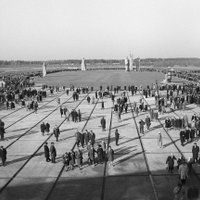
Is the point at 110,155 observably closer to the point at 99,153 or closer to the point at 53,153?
the point at 99,153

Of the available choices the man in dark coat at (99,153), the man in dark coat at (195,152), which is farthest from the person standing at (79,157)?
the man in dark coat at (195,152)

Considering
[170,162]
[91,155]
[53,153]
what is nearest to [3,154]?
[53,153]

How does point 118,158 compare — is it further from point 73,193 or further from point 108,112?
point 108,112

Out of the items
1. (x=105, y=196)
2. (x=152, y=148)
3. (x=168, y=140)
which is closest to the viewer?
(x=105, y=196)

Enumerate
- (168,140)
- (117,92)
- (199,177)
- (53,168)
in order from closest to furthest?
(199,177) < (53,168) < (168,140) < (117,92)

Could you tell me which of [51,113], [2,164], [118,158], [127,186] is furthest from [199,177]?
[51,113]

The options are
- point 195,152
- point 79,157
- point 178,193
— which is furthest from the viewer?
point 195,152

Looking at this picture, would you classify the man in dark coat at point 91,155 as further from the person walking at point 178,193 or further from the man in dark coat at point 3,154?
the person walking at point 178,193

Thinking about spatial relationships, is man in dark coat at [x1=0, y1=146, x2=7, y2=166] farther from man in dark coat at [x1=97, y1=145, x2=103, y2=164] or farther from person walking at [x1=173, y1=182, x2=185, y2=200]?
person walking at [x1=173, y1=182, x2=185, y2=200]
